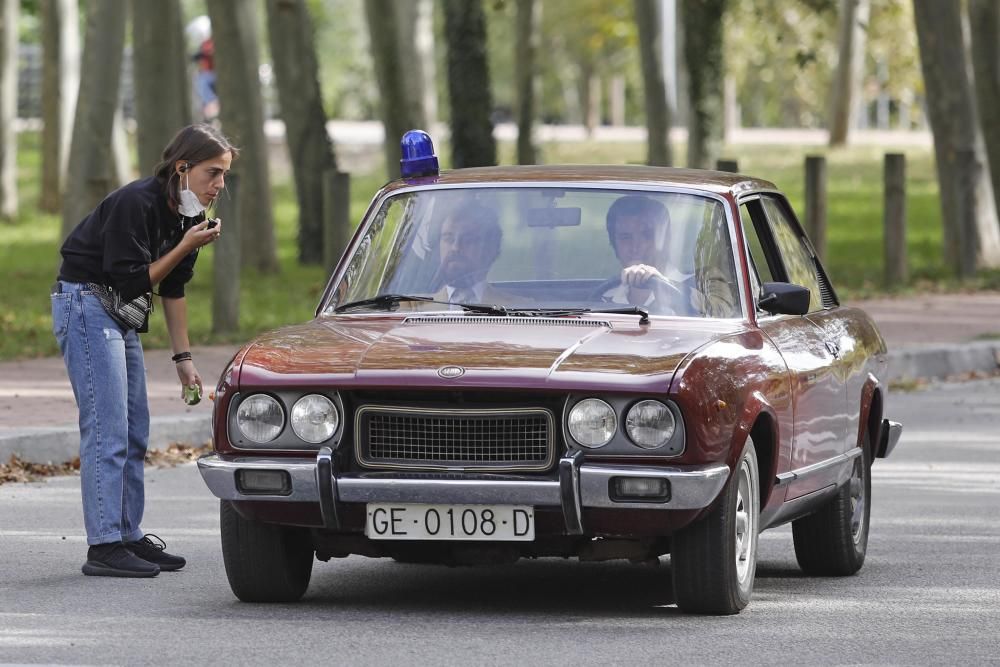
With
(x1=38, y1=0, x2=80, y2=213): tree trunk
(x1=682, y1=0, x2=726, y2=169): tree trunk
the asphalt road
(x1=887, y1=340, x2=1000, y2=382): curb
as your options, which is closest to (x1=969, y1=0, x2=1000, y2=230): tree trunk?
(x1=682, y1=0, x2=726, y2=169): tree trunk

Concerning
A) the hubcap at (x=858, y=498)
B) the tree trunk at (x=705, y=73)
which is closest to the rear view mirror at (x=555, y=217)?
the hubcap at (x=858, y=498)

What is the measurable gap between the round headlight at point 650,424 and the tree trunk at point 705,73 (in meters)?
20.1

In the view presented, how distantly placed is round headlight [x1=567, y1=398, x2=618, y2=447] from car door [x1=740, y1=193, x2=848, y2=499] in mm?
1012

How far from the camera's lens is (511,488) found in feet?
21.5

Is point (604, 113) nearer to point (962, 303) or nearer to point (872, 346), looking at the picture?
point (962, 303)

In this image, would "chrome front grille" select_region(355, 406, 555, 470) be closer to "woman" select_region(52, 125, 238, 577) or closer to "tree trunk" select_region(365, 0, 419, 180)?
"woman" select_region(52, 125, 238, 577)

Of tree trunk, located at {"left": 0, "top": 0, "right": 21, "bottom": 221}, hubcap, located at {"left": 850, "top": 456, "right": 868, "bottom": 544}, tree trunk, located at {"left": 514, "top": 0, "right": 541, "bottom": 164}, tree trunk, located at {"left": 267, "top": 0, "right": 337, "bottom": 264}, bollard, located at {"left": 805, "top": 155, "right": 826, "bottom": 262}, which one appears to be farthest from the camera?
tree trunk, located at {"left": 514, "top": 0, "right": 541, "bottom": 164}

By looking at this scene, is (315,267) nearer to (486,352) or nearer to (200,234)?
(200,234)

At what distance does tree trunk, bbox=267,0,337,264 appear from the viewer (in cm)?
2425

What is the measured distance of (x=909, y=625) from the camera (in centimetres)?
699

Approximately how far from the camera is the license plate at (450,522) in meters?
6.62

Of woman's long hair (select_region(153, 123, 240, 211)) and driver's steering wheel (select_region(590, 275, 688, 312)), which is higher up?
woman's long hair (select_region(153, 123, 240, 211))

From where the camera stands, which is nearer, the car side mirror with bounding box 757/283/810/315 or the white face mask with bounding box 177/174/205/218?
the car side mirror with bounding box 757/283/810/315

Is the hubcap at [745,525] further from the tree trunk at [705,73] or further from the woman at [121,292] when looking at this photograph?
the tree trunk at [705,73]
